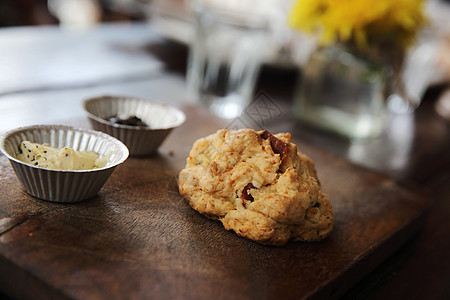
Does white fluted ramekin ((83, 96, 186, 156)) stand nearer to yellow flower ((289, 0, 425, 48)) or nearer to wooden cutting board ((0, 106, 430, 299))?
wooden cutting board ((0, 106, 430, 299))

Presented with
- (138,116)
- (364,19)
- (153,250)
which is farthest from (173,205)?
(364,19)

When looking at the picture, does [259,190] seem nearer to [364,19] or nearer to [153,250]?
[153,250]

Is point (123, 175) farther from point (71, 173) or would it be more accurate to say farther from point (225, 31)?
point (225, 31)

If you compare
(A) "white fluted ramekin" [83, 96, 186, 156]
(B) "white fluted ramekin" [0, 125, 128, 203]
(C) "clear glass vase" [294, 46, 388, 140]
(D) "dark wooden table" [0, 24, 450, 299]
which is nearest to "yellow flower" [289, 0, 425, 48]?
(C) "clear glass vase" [294, 46, 388, 140]

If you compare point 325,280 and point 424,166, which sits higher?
point 325,280

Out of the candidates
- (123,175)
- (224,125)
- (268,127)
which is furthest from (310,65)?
(123,175)
